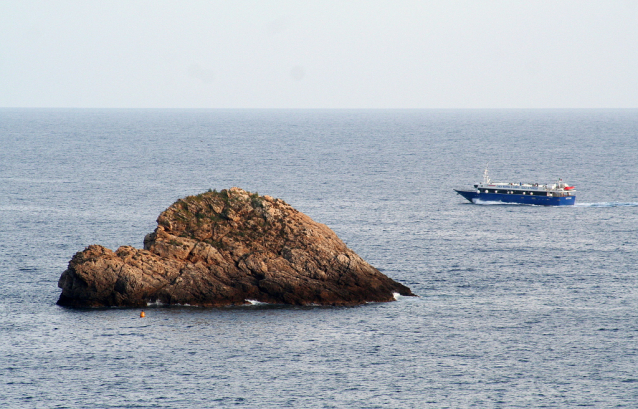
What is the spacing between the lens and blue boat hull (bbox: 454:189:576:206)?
146 m

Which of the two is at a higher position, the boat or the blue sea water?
the boat

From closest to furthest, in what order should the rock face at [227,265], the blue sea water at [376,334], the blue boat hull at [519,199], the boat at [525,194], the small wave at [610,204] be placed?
the blue sea water at [376,334]
the rock face at [227,265]
the small wave at [610,204]
the blue boat hull at [519,199]
the boat at [525,194]

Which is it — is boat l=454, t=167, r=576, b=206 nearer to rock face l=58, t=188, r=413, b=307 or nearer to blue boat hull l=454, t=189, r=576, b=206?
blue boat hull l=454, t=189, r=576, b=206

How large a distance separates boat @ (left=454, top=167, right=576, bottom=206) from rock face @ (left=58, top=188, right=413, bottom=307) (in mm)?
70306

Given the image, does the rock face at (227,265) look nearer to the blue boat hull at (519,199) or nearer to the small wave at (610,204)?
the blue boat hull at (519,199)

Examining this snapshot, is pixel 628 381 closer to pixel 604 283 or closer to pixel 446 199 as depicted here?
pixel 604 283

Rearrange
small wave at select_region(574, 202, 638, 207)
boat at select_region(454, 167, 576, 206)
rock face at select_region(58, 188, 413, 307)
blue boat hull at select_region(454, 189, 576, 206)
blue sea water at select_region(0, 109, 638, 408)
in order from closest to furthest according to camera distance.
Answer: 1. blue sea water at select_region(0, 109, 638, 408)
2. rock face at select_region(58, 188, 413, 307)
3. small wave at select_region(574, 202, 638, 207)
4. blue boat hull at select_region(454, 189, 576, 206)
5. boat at select_region(454, 167, 576, 206)

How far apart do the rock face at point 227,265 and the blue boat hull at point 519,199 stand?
69996 mm

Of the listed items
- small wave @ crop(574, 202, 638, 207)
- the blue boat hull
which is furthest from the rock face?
small wave @ crop(574, 202, 638, 207)

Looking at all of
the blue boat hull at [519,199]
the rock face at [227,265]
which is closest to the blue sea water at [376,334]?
the rock face at [227,265]

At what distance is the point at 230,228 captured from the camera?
82500 mm

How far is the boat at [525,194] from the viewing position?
146000 millimetres

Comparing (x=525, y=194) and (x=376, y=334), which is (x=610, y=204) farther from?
(x=376, y=334)

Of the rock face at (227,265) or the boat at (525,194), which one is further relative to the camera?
the boat at (525,194)
